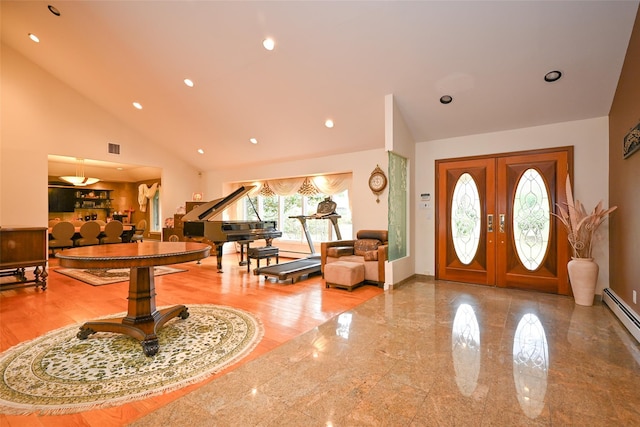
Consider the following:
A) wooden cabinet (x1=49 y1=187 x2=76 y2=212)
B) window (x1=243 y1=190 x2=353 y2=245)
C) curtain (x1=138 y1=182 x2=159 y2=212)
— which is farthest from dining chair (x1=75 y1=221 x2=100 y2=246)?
window (x1=243 y1=190 x2=353 y2=245)

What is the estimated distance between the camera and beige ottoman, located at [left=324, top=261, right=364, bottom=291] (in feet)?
15.5

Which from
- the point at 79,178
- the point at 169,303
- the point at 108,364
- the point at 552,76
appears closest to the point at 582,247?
the point at 552,76

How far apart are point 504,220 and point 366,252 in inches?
92.4

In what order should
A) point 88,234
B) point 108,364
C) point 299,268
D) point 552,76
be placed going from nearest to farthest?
1. point 108,364
2. point 552,76
3. point 299,268
4. point 88,234

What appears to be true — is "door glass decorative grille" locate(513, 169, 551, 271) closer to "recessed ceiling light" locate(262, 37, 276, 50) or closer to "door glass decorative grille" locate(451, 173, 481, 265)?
"door glass decorative grille" locate(451, 173, 481, 265)

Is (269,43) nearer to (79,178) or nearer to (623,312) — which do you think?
(623,312)

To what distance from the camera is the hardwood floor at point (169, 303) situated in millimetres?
1812

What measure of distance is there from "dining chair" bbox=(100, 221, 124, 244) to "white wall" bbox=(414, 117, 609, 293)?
7839mm

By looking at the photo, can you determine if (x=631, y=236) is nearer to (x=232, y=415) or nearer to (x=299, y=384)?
(x=299, y=384)

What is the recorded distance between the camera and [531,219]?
4691 millimetres

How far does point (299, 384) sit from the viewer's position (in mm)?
2088

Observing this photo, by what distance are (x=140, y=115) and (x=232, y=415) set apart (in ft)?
24.9

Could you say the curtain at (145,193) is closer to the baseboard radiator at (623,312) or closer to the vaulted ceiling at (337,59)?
the vaulted ceiling at (337,59)

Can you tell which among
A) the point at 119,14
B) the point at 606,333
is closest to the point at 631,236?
the point at 606,333
